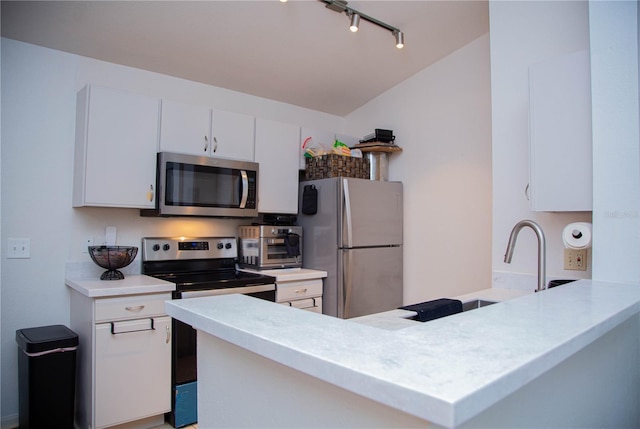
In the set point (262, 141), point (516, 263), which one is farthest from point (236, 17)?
point (516, 263)

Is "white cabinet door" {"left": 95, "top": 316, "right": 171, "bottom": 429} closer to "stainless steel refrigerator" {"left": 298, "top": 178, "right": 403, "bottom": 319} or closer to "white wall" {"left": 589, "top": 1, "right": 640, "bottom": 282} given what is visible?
"stainless steel refrigerator" {"left": 298, "top": 178, "right": 403, "bottom": 319}

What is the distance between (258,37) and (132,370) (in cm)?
219

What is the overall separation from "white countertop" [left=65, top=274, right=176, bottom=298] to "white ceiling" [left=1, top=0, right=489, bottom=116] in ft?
4.75

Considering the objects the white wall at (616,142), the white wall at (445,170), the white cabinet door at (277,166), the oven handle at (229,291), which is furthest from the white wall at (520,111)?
the white cabinet door at (277,166)

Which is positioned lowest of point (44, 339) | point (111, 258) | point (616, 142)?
point (44, 339)

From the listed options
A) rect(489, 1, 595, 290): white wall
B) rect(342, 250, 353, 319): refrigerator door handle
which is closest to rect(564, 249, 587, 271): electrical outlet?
rect(489, 1, 595, 290): white wall

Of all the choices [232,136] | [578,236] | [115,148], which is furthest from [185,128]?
A: [578,236]

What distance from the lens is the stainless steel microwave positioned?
2.67m

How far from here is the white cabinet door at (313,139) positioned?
11.2 feet

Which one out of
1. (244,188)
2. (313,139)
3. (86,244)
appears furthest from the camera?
(313,139)

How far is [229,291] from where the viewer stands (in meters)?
2.62

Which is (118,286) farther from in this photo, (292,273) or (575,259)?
(575,259)

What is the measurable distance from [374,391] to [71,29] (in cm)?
274

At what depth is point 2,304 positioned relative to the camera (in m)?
2.41
